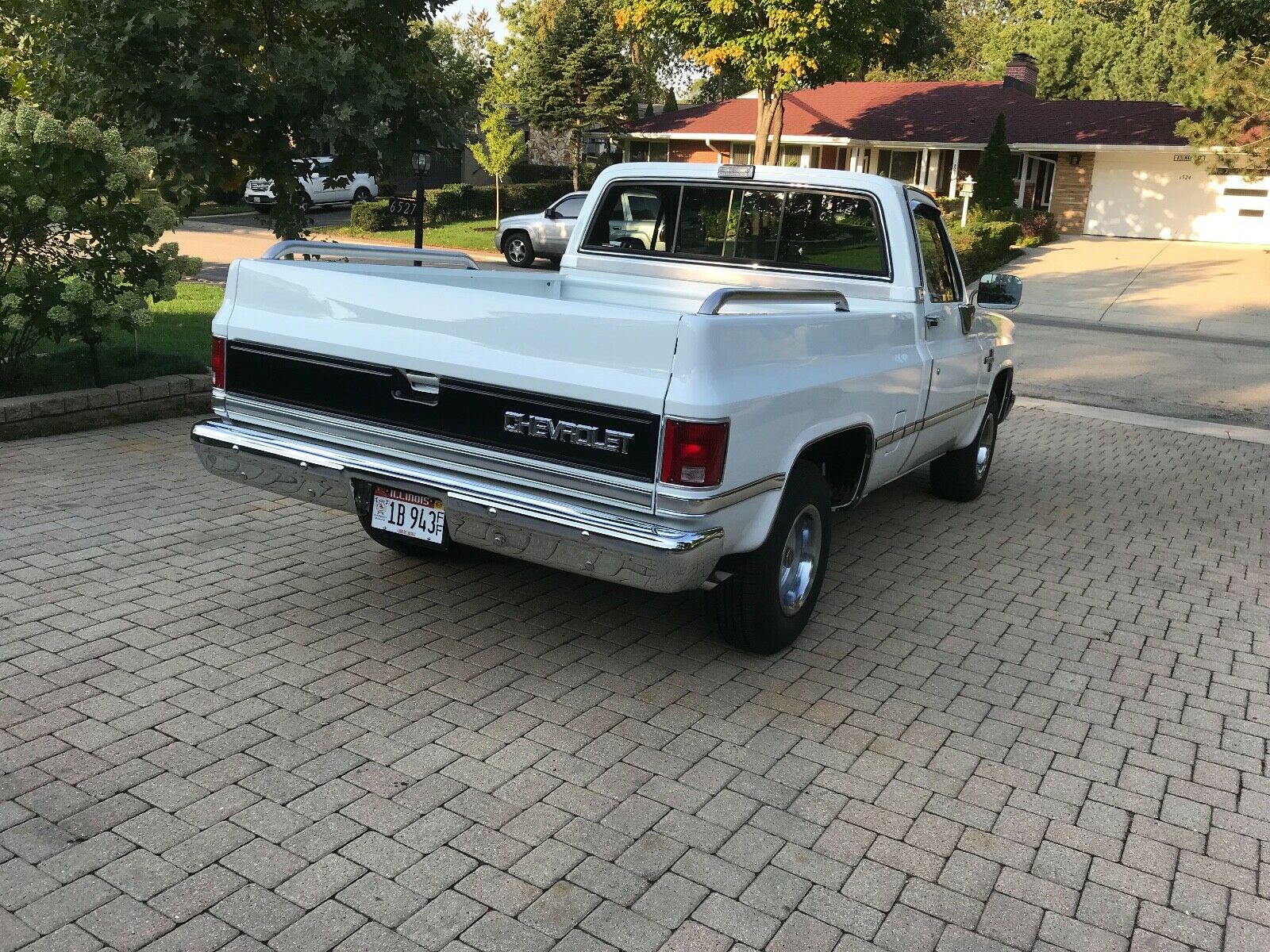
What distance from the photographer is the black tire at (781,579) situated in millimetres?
4547

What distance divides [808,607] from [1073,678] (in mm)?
1218

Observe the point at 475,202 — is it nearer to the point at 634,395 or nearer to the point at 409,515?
the point at 409,515

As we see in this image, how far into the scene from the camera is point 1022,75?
43.7 meters

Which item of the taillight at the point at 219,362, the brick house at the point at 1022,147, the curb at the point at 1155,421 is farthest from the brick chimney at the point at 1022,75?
the taillight at the point at 219,362

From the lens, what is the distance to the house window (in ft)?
134

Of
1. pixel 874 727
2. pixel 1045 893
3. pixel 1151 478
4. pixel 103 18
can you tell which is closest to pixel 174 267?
pixel 103 18

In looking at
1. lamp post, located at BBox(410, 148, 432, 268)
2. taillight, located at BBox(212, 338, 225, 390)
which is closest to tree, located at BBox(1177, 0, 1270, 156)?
lamp post, located at BBox(410, 148, 432, 268)

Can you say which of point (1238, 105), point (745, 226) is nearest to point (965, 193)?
point (1238, 105)

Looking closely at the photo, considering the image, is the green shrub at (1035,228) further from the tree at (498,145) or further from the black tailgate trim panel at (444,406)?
the black tailgate trim panel at (444,406)

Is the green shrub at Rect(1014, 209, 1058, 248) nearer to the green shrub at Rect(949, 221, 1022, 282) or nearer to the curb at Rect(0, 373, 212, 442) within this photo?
the green shrub at Rect(949, 221, 1022, 282)

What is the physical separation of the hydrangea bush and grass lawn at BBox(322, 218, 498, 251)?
19.5 m

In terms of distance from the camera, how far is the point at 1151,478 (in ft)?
29.2

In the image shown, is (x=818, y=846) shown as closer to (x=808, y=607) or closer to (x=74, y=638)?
(x=808, y=607)

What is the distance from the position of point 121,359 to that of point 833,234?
5965 millimetres
